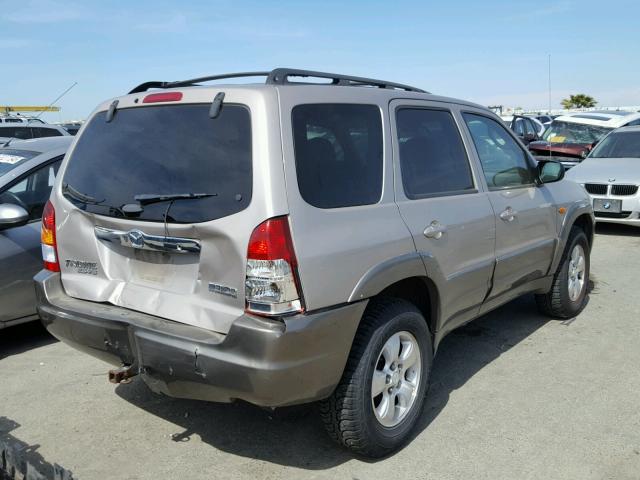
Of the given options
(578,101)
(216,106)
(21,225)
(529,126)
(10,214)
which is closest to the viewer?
(216,106)

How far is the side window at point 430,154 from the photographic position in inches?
134

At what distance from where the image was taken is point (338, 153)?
2.99 metres

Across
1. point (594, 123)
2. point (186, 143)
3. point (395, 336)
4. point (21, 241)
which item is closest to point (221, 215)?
point (186, 143)

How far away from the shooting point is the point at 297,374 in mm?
2637

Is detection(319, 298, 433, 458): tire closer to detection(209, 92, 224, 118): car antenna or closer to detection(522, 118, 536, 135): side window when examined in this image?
detection(209, 92, 224, 118): car antenna

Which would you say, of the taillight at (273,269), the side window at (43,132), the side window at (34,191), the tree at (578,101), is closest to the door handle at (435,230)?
the taillight at (273,269)

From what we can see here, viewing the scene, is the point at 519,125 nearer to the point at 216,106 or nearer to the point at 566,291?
the point at 566,291

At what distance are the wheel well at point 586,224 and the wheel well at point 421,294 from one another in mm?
2418

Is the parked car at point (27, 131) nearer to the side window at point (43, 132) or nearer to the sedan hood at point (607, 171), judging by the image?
the side window at point (43, 132)

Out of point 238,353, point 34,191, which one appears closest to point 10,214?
point 34,191

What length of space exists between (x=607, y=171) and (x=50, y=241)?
8399 millimetres

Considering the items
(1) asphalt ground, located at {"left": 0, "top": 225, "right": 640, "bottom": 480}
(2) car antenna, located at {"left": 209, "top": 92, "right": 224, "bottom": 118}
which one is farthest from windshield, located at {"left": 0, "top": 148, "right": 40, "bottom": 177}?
(2) car antenna, located at {"left": 209, "top": 92, "right": 224, "bottom": 118}

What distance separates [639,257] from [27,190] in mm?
6986

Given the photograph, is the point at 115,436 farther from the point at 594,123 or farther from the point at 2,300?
the point at 594,123
